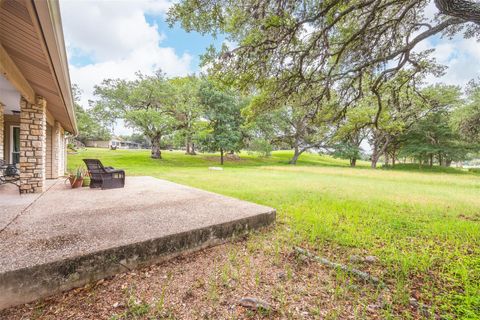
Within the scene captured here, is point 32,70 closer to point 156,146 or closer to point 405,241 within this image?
point 405,241

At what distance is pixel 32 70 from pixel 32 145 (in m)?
2.33

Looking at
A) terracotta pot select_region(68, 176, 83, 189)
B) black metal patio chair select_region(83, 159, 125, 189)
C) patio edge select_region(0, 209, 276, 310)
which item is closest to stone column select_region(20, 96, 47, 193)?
terracotta pot select_region(68, 176, 83, 189)

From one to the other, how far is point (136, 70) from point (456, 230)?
80.7 ft

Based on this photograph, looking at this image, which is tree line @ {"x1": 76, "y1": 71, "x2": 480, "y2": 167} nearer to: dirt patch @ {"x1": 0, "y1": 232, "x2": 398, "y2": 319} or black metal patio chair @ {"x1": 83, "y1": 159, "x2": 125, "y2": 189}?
black metal patio chair @ {"x1": 83, "y1": 159, "x2": 125, "y2": 189}

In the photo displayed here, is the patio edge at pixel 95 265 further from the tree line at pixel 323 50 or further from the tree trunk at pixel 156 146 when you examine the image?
the tree trunk at pixel 156 146

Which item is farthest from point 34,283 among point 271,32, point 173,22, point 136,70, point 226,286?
point 136,70

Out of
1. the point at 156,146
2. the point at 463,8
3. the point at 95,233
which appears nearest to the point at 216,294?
the point at 95,233

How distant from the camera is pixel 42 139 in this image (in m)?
5.20

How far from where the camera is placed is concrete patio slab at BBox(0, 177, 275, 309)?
6.34 feet

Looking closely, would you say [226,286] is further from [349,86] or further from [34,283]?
[349,86]

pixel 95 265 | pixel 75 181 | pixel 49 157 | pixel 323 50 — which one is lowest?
pixel 95 265

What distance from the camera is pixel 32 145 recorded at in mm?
5070

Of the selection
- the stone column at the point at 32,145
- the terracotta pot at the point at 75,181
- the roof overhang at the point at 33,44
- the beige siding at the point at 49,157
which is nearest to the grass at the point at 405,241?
the roof overhang at the point at 33,44

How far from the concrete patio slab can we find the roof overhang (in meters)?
2.25
